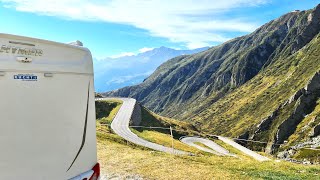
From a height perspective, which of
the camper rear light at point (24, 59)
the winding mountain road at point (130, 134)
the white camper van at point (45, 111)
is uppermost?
the camper rear light at point (24, 59)

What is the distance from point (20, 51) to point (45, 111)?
149 cm

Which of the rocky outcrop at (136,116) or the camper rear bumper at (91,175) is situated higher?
the camper rear bumper at (91,175)

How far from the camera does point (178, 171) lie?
19094 millimetres

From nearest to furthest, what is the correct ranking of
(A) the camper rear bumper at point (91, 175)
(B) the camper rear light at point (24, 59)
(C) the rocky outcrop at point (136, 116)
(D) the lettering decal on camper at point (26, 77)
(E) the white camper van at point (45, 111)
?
(E) the white camper van at point (45, 111)
(D) the lettering decal on camper at point (26, 77)
(B) the camper rear light at point (24, 59)
(A) the camper rear bumper at point (91, 175)
(C) the rocky outcrop at point (136, 116)

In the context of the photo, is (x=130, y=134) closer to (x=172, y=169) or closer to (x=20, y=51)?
(x=172, y=169)

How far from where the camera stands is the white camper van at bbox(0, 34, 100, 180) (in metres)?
7.61

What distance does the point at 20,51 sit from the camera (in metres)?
8.05

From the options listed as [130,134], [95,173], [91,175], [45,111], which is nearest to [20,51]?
[45,111]

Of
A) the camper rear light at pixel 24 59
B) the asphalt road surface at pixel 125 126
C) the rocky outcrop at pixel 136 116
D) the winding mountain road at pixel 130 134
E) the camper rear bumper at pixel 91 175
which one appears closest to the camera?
the camper rear light at pixel 24 59

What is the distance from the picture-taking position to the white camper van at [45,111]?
7.61m

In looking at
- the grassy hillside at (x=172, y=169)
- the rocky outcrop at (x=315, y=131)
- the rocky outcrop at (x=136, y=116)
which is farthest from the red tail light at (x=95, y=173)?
the rocky outcrop at (x=315, y=131)

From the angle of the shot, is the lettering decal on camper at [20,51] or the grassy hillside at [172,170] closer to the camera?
the lettering decal on camper at [20,51]

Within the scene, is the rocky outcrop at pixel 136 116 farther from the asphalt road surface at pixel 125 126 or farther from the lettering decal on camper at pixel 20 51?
the lettering decal on camper at pixel 20 51

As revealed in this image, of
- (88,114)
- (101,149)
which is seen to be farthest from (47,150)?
(101,149)
